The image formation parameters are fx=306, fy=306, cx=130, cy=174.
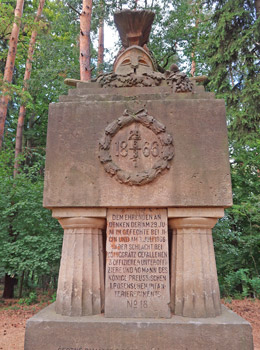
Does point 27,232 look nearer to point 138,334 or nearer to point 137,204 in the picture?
point 137,204

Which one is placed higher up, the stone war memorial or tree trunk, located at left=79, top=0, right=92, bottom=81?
tree trunk, located at left=79, top=0, right=92, bottom=81

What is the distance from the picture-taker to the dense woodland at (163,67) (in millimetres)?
9422

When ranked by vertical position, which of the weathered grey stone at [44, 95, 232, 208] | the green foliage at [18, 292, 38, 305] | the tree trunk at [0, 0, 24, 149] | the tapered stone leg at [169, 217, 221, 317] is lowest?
the green foliage at [18, 292, 38, 305]

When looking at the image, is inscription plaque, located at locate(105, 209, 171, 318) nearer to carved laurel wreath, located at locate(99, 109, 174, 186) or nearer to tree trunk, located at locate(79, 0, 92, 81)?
carved laurel wreath, located at locate(99, 109, 174, 186)

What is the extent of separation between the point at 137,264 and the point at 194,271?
28.9 inches

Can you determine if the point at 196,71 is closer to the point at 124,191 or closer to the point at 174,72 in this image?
the point at 174,72

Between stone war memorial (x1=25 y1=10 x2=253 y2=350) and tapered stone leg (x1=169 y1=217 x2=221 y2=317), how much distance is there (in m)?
0.01

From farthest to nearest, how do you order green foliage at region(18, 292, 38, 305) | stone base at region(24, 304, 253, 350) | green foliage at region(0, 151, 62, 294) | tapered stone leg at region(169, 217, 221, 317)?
green foliage at region(18, 292, 38, 305)
green foliage at region(0, 151, 62, 294)
tapered stone leg at region(169, 217, 221, 317)
stone base at region(24, 304, 253, 350)

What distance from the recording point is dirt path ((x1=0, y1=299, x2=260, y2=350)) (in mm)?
5418

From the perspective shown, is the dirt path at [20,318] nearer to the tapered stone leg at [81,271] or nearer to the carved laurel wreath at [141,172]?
the tapered stone leg at [81,271]

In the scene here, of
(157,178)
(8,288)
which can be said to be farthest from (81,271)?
(8,288)

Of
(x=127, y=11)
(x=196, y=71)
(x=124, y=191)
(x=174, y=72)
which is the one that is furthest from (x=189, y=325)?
(x=196, y=71)

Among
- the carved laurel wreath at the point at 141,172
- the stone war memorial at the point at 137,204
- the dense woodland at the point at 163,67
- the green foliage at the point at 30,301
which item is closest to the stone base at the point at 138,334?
the stone war memorial at the point at 137,204

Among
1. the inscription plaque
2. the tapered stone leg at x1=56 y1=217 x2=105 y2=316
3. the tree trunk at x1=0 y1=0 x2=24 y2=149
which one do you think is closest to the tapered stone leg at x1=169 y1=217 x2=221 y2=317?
the inscription plaque
